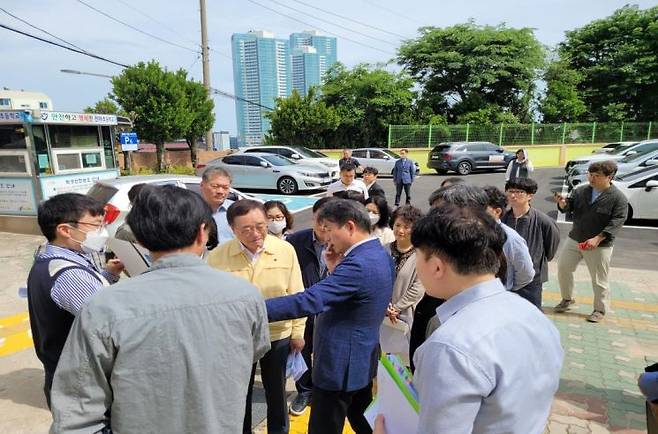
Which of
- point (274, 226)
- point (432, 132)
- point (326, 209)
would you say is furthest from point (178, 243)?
point (432, 132)

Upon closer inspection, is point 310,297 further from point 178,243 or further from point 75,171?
point 75,171

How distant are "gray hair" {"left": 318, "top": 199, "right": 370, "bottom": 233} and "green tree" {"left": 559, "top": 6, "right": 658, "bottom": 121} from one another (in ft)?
98.4

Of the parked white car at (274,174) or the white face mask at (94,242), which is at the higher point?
the white face mask at (94,242)

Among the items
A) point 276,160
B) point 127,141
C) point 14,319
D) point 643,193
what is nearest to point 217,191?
point 14,319

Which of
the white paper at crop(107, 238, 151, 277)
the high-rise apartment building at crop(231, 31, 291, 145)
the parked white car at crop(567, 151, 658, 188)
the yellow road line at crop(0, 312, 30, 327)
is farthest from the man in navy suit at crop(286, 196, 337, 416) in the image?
the high-rise apartment building at crop(231, 31, 291, 145)

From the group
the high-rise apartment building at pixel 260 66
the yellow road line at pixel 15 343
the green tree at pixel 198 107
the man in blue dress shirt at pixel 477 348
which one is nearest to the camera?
the man in blue dress shirt at pixel 477 348

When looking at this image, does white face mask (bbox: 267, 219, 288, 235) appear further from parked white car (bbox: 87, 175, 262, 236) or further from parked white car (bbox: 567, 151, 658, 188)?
parked white car (bbox: 567, 151, 658, 188)

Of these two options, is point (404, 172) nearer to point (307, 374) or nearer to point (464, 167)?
point (464, 167)

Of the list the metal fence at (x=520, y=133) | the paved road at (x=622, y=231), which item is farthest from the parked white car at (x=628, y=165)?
the metal fence at (x=520, y=133)

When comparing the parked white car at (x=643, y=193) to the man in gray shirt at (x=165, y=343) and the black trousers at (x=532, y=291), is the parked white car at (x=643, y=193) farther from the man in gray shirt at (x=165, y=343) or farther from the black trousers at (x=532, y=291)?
the man in gray shirt at (x=165, y=343)

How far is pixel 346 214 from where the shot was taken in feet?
7.26

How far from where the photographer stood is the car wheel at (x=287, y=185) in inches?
576

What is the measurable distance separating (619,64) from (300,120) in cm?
1971

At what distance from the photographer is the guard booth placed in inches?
344
